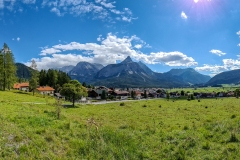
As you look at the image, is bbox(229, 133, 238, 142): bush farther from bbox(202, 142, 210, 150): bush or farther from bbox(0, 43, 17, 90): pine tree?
bbox(0, 43, 17, 90): pine tree

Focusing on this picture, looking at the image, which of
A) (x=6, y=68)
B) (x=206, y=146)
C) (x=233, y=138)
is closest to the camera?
(x=206, y=146)

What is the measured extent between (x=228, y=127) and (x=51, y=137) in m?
13.2

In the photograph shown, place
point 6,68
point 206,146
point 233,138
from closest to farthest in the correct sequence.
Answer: point 206,146 < point 233,138 < point 6,68

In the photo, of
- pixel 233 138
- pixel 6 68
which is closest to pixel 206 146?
pixel 233 138

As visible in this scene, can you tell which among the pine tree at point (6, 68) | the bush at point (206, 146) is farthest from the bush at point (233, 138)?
the pine tree at point (6, 68)

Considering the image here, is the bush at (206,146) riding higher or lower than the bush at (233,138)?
lower

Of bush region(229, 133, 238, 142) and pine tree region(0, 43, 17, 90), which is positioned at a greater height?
pine tree region(0, 43, 17, 90)

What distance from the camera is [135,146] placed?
1109 centimetres

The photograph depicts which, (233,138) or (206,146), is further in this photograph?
(233,138)

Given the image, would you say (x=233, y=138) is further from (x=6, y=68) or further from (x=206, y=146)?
(x=6, y=68)

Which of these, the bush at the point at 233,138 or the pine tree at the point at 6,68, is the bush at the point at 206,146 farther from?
the pine tree at the point at 6,68

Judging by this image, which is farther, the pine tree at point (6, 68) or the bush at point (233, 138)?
the pine tree at point (6, 68)

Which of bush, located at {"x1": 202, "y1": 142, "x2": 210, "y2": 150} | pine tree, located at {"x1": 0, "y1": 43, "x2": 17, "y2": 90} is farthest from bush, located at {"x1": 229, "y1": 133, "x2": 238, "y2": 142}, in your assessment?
pine tree, located at {"x1": 0, "y1": 43, "x2": 17, "y2": 90}

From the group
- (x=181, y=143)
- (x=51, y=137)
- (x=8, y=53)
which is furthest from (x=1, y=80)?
(x=181, y=143)
